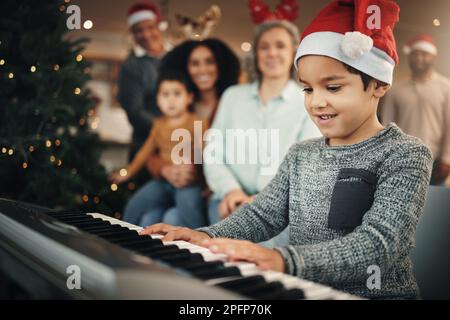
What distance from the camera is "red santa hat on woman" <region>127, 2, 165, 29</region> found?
4145 millimetres

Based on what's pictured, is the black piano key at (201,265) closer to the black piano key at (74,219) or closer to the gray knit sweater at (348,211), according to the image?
the gray knit sweater at (348,211)

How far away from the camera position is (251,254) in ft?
3.28

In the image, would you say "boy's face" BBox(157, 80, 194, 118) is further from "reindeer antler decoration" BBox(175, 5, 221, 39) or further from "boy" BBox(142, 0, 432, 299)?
"boy" BBox(142, 0, 432, 299)

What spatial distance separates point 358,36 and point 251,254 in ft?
2.34

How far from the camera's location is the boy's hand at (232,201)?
307 centimetres

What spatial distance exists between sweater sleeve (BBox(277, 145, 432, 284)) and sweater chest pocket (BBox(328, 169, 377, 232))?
45 mm

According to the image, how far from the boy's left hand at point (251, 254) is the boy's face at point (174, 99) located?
2.95m

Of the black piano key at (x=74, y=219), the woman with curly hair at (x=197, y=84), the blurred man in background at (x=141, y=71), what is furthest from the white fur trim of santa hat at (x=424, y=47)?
the black piano key at (x=74, y=219)

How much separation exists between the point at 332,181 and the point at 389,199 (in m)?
0.25

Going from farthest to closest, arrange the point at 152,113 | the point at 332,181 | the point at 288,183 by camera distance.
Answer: the point at 152,113 < the point at 288,183 < the point at 332,181

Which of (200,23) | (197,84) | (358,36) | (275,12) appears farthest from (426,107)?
(358,36)

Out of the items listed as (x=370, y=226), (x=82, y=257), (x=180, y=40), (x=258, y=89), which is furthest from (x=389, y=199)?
(x=180, y=40)

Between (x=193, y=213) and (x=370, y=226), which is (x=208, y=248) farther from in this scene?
(x=193, y=213)

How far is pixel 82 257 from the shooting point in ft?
2.68
